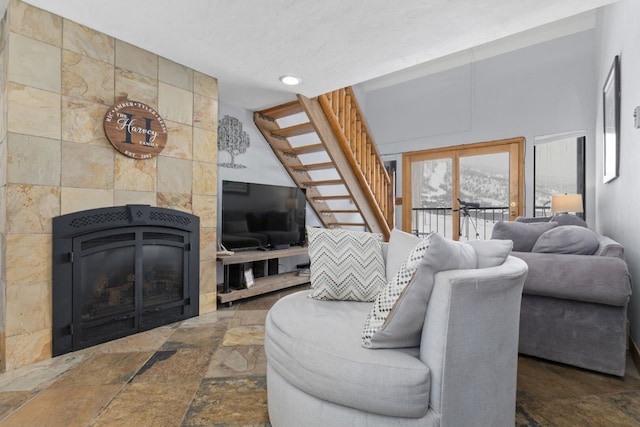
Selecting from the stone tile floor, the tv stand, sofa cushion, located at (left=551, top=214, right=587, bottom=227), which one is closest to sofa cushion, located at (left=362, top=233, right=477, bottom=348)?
the stone tile floor

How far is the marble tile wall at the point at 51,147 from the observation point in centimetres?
197

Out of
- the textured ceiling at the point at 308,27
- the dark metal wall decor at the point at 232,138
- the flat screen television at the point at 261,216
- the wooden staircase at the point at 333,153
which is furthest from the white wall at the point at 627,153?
the dark metal wall decor at the point at 232,138

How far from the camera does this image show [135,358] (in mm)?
2082

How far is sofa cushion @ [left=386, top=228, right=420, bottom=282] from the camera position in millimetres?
1746

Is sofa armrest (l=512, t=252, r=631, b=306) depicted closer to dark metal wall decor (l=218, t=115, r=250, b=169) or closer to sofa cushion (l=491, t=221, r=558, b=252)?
sofa cushion (l=491, t=221, r=558, b=252)

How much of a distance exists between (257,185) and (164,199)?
1.12m

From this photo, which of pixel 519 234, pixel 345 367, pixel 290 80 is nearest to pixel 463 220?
pixel 519 234

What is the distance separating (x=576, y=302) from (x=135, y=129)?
3.15 meters

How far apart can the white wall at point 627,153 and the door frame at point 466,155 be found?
1484 mm

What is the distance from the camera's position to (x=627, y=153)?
2.36 metres

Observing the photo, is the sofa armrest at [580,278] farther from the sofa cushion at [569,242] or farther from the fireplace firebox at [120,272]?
the fireplace firebox at [120,272]

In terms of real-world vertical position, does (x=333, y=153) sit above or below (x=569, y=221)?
above

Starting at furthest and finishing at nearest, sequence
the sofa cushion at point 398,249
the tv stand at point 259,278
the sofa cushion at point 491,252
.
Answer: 1. the tv stand at point 259,278
2. the sofa cushion at point 398,249
3. the sofa cushion at point 491,252

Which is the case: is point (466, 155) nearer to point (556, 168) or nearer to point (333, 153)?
point (556, 168)
